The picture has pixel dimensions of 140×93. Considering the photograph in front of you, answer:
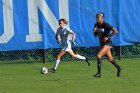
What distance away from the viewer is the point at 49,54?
1888 centimetres

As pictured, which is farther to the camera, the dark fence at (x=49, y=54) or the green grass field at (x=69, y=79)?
the dark fence at (x=49, y=54)

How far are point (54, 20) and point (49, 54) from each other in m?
1.48

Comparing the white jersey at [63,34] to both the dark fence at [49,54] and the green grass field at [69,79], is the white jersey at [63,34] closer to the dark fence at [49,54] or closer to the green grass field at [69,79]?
the green grass field at [69,79]

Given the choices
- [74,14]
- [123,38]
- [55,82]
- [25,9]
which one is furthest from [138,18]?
[55,82]

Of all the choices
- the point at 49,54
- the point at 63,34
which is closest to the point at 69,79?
the point at 63,34

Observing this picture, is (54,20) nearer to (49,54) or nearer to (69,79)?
(49,54)

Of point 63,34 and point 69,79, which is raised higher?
point 63,34

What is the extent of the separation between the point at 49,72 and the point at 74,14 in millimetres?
3673

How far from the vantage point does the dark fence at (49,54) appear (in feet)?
60.5

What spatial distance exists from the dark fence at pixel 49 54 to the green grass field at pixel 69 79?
26.3 inches

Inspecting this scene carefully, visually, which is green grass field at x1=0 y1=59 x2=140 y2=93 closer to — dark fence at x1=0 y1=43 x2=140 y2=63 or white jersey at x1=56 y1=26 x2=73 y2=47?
dark fence at x1=0 y1=43 x2=140 y2=63

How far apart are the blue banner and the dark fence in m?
0.46

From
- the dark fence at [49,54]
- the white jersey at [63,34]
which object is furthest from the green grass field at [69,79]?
the white jersey at [63,34]

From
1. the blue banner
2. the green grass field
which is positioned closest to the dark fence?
the blue banner
